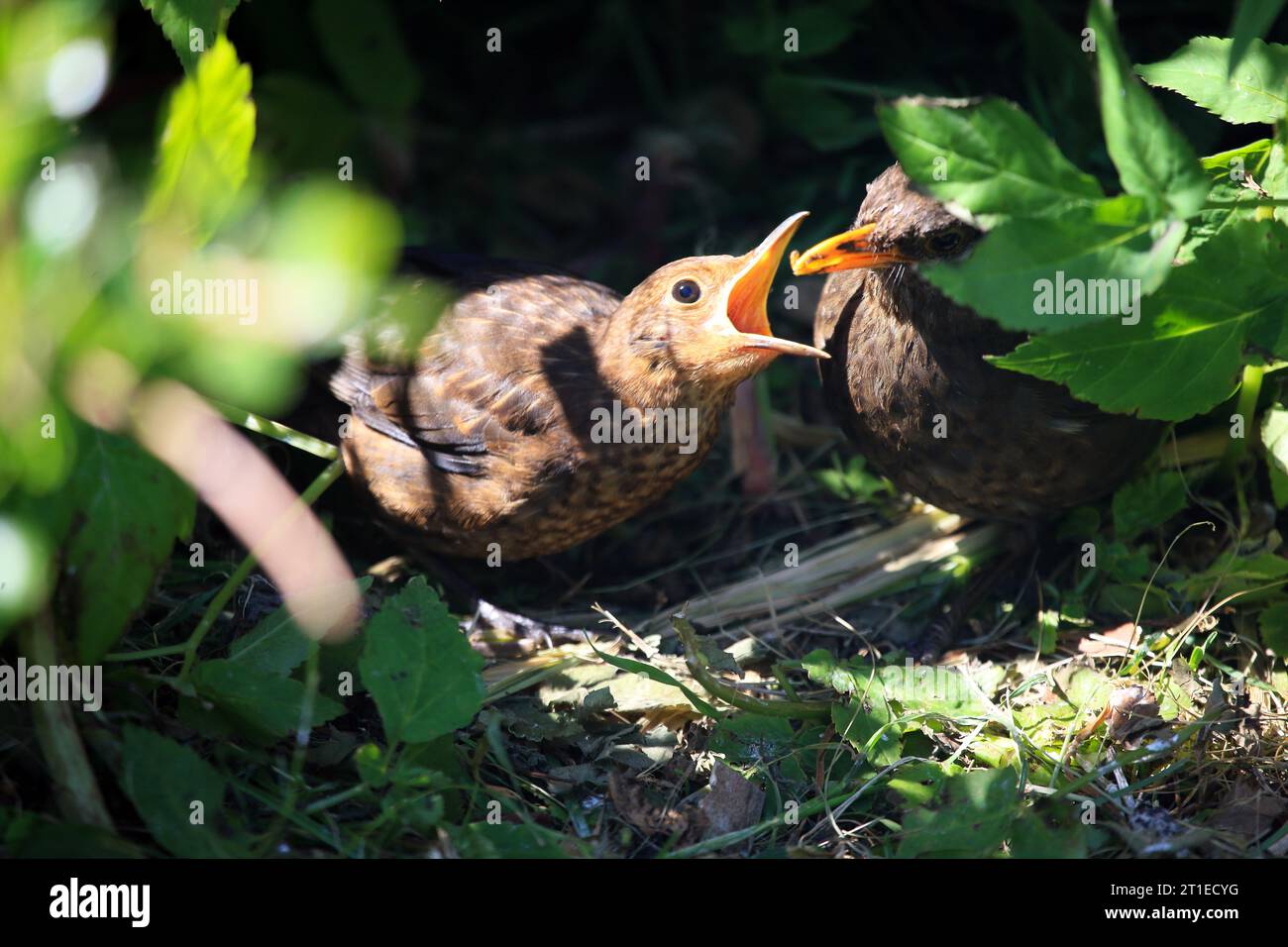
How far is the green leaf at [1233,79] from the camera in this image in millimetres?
2852

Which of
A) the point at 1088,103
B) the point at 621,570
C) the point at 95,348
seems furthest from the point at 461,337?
the point at 1088,103

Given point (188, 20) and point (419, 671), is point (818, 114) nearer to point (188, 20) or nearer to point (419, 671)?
point (188, 20)

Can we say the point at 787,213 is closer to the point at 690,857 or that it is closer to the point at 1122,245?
the point at 1122,245

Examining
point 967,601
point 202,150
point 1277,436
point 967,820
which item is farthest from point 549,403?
point 1277,436

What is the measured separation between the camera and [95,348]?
1850 mm

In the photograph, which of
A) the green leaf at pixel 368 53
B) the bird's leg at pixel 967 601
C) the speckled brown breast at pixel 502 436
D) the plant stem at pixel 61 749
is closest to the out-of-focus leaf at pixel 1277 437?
the bird's leg at pixel 967 601

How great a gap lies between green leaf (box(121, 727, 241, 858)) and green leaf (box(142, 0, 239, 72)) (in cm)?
157

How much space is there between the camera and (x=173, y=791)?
2541 mm

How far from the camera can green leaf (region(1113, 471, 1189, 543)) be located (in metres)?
3.71

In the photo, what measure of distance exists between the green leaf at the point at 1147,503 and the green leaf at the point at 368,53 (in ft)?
10.6

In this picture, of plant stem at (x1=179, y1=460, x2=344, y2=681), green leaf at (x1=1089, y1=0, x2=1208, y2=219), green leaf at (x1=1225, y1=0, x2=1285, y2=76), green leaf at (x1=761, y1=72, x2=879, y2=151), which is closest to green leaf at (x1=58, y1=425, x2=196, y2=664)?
plant stem at (x1=179, y1=460, x2=344, y2=681)

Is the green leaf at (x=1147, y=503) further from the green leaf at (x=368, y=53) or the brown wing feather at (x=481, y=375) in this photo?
the green leaf at (x=368, y=53)

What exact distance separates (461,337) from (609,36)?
7.20ft

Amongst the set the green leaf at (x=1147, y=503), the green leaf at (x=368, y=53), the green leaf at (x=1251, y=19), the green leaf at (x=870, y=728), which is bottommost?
the green leaf at (x=870, y=728)
